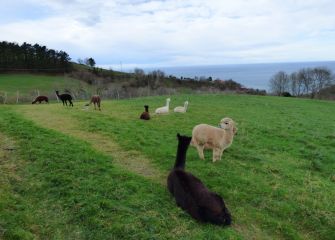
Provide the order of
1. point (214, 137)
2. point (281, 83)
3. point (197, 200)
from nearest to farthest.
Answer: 1. point (197, 200)
2. point (214, 137)
3. point (281, 83)

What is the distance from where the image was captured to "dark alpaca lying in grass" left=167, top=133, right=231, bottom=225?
5.91m

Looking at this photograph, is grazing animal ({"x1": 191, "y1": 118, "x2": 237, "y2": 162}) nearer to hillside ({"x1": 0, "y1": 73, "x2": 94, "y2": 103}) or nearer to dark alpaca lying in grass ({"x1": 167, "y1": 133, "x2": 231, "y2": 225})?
dark alpaca lying in grass ({"x1": 167, "y1": 133, "x2": 231, "y2": 225})

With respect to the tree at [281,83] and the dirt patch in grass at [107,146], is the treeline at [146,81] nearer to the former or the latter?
the tree at [281,83]

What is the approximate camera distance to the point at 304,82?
74812 mm

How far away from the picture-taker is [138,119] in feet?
55.1

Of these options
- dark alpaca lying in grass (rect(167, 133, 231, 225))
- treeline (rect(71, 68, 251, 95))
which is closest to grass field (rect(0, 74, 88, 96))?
treeline (rect(71, 68, 251, 95))

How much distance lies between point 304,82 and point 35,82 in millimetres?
55758

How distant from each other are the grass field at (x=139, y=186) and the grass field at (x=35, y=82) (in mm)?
49498

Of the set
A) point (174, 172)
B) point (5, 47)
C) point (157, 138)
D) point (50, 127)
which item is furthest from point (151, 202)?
point (5, 47)

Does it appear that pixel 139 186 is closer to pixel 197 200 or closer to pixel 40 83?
pixel 197 200

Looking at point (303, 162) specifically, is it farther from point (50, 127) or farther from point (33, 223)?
point (50, 127)

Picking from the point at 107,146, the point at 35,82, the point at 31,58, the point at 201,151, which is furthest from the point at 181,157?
the point at 31,58

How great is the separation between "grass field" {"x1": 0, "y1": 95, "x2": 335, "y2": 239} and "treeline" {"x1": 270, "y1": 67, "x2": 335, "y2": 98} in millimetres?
64915

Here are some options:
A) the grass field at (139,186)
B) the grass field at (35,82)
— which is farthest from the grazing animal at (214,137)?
the grass field at (35,82)
